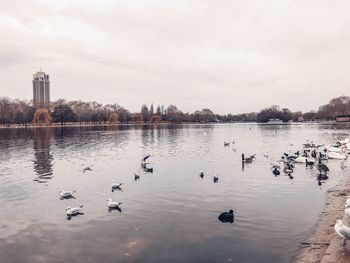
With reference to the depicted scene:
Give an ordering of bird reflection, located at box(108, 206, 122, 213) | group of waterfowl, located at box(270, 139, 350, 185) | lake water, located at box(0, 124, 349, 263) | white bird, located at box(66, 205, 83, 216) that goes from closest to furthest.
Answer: lake water, located at box(0, 124, 349, 263)
white bird, located at box(66, 205, 83, 216)
bird reflection, located at box(108, 206, 122, 213)
group of waterfowl, located at box(270, 139, 350, 185)

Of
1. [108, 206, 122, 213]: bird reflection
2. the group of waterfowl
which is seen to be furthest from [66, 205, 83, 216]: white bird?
the group of waterfowl

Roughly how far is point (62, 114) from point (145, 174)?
157566 mm

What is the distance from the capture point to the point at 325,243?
13.8 m

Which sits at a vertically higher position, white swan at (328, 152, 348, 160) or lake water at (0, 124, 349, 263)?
white swan at (328, 152, 348, 160)

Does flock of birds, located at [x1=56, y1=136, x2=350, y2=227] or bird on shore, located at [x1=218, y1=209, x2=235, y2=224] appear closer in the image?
flock of birds, located at [x1=56, y1=136, x2=350, y2=227]

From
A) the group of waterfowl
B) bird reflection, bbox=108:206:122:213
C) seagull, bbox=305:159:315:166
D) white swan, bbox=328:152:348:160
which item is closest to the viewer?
bird reflection, bbox=108:206:122:213

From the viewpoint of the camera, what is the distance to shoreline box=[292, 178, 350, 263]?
12341 mm

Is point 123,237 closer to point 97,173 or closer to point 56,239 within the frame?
point 56,239

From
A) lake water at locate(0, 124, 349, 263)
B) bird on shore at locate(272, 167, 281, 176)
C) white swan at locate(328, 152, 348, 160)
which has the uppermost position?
white swan at locate(328, 152, 348, 160)

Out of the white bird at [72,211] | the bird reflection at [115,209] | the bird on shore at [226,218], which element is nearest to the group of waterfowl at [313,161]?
the bird on shore at [226,218]

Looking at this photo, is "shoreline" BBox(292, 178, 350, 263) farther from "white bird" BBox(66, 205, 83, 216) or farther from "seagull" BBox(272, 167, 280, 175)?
"white bird" BBox(66, 205, 83, 216)

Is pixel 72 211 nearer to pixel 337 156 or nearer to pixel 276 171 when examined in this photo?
pixel 276 171

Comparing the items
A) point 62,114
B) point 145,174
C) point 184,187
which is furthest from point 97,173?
point 62,114

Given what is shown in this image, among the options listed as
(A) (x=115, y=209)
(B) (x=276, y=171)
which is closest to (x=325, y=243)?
(A) (x=115, y=209)
